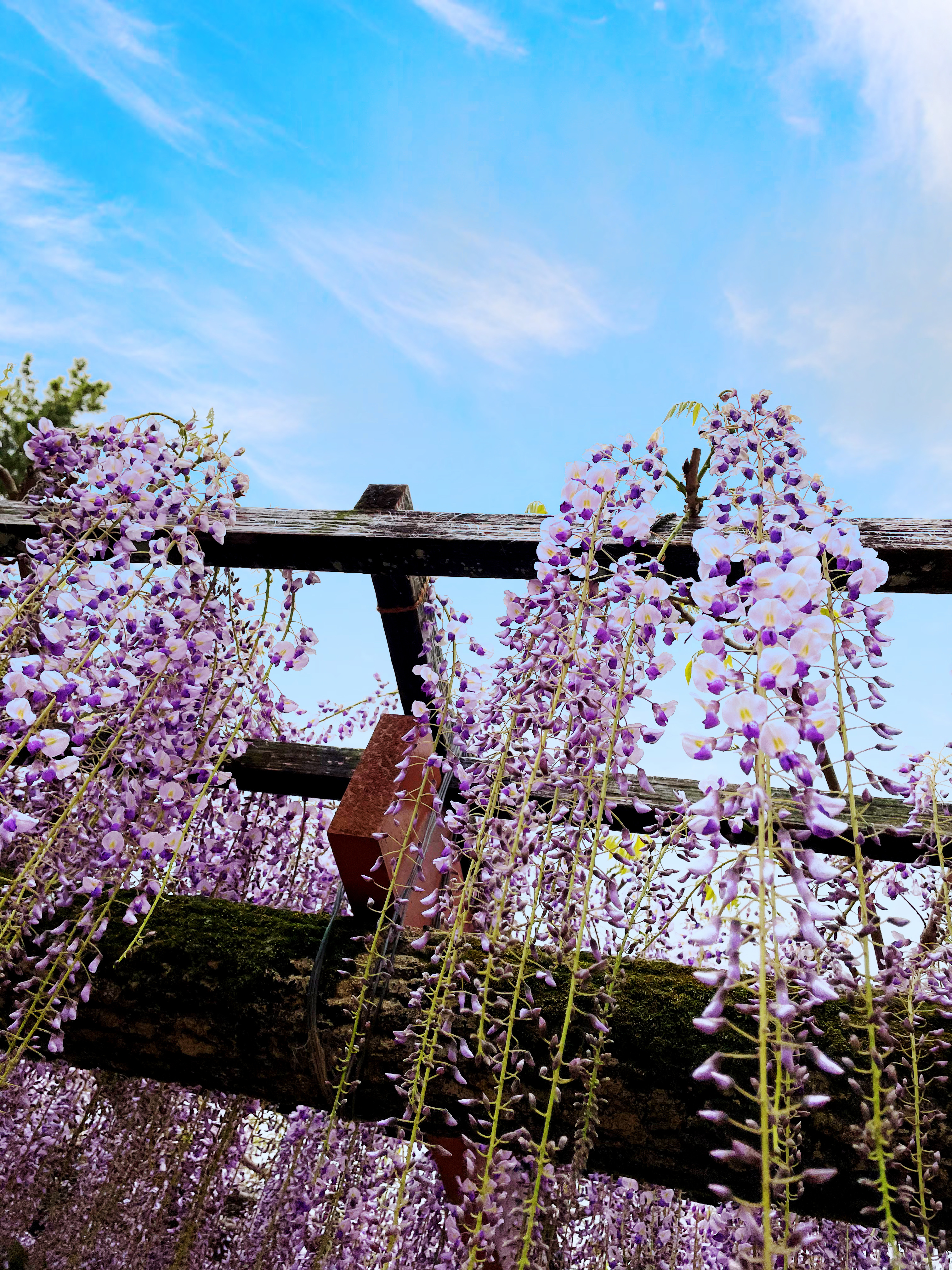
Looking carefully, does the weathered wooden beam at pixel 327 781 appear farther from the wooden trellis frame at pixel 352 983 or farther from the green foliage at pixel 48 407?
the green foliage at pixel 48 407

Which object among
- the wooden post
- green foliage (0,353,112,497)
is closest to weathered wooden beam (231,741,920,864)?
the wooden post

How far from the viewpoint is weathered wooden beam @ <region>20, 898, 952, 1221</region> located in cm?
177

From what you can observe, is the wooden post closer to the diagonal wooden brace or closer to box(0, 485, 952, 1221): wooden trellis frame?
box(0, 485, 952, 1221): wooden trellis frame

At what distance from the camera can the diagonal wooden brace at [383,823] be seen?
2174 mm

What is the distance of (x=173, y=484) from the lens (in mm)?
2445

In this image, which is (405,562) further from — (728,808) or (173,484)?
(728,808)

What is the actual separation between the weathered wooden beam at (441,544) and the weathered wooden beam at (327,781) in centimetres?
68

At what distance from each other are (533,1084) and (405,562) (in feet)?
4.39

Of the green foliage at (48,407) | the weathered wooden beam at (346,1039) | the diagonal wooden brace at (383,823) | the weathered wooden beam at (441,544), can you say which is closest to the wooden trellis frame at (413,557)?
the weathered wooden beam at (441,544)

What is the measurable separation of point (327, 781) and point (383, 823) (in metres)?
0.59

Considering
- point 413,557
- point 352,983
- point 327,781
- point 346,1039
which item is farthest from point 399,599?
point 346,1039

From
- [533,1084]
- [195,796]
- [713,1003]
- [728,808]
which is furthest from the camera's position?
[195,796]

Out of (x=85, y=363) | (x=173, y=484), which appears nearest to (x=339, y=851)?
(x=173, y=484)

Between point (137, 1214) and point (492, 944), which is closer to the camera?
point (492, 944)
